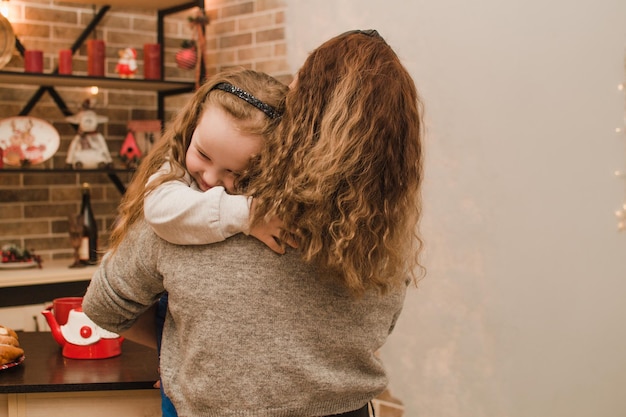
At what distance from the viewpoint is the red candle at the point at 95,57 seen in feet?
12.7

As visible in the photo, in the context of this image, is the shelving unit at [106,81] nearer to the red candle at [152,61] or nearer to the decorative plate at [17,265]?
the red candle at [152,61]

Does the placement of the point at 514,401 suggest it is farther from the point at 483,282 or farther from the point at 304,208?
the point at 304,208

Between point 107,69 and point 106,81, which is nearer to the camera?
point 106,81

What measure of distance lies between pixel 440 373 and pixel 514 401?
34 centimetres

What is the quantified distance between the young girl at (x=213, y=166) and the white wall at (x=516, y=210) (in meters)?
1.54

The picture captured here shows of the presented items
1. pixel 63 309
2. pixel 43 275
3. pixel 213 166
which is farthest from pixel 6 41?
pixel 213 166

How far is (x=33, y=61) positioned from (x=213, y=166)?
2869 mm

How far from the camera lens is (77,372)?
5.85 feet

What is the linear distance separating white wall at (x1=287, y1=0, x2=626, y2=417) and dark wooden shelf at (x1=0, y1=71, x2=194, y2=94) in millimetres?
1403

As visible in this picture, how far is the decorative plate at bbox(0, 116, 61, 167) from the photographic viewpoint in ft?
12.2

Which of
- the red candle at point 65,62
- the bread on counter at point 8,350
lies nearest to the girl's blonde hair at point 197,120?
the bread on counter at point 8,350

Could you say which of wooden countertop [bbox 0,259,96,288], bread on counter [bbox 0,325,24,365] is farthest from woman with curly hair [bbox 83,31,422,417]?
wooden countertop [bbox 0,259,96,288]

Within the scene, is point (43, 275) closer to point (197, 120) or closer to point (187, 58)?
point (187, 58)

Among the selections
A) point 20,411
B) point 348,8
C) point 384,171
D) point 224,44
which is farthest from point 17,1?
point 384,171
